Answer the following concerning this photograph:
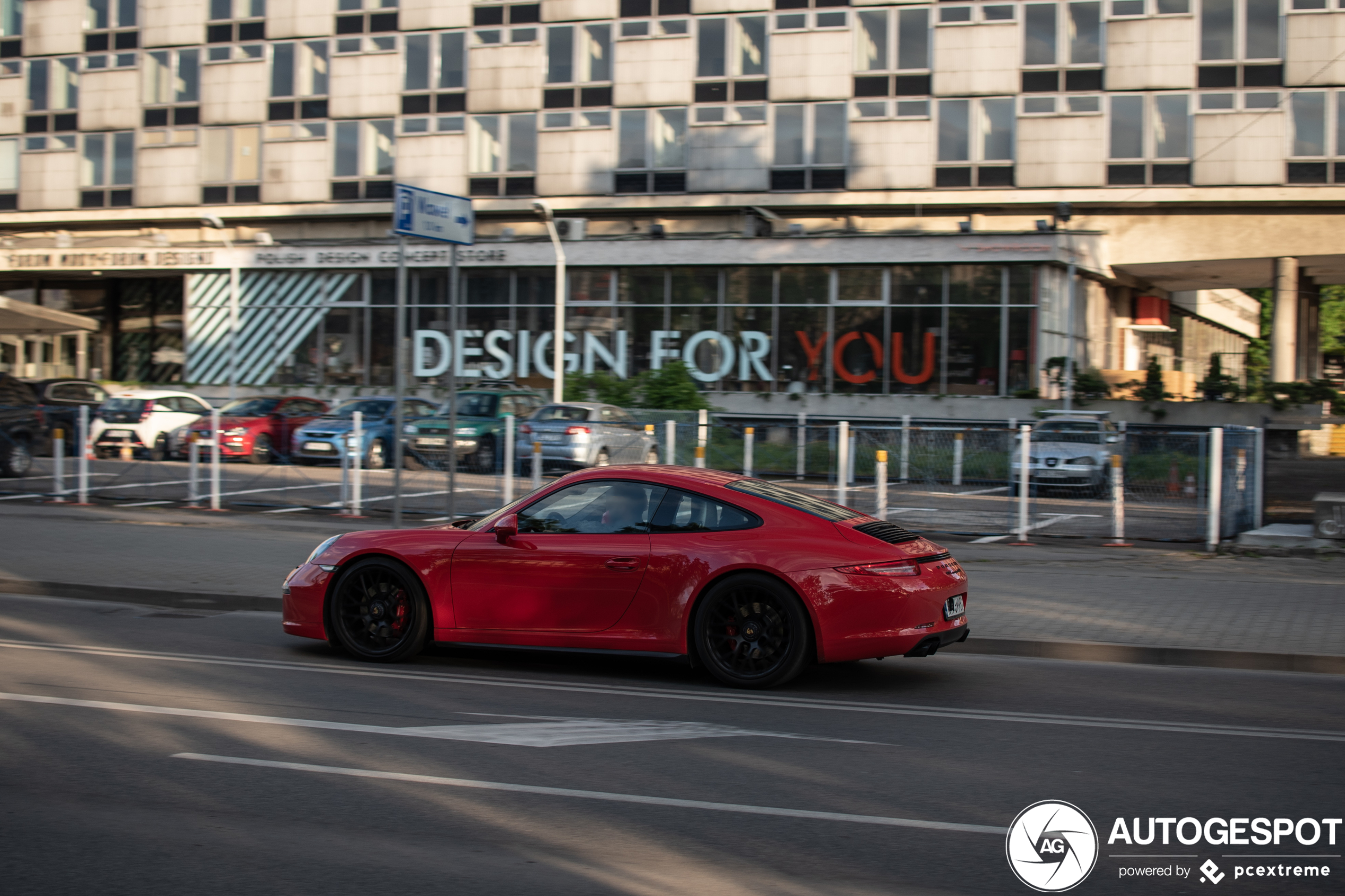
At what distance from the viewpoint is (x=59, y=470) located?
19.6m

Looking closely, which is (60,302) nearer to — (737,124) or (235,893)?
(737,124)

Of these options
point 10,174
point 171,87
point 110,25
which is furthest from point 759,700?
point 10,174

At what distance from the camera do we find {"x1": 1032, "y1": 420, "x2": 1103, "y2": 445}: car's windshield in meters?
15.4

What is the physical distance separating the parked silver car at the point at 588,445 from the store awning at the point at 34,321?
79.3ft

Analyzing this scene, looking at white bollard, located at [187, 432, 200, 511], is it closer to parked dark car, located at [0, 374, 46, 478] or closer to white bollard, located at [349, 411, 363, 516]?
white bollard, located at [349, 411, 363, 516]

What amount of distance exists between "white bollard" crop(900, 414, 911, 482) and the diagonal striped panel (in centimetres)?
2835

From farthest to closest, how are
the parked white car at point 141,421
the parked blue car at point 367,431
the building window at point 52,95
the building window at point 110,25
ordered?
the building window at point 52,95 < the building window at point 110,25 < the parked white car at point 141,421 < the parked blue car at point 367,431

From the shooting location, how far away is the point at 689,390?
104 feet

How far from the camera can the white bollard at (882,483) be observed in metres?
16.1

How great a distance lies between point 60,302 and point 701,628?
47.6 meters

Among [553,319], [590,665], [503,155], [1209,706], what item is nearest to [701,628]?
[590,665]

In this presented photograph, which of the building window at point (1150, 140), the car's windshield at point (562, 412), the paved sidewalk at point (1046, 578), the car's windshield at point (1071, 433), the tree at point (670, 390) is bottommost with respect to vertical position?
the paved sidewalk at point (1046, 578)

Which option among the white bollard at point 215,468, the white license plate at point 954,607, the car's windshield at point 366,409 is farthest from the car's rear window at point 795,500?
the car's windshield at point 366,409

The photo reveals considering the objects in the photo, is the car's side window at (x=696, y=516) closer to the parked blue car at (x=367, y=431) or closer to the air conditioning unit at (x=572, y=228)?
the parked blue car at (x=367, y=431)
